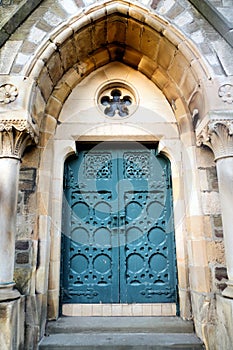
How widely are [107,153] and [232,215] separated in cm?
143

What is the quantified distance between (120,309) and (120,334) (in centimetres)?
29

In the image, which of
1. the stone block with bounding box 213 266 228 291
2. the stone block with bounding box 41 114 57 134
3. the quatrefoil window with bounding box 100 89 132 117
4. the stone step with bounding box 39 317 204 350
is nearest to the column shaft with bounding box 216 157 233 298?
the stone block with bounding box 213 266 228 291

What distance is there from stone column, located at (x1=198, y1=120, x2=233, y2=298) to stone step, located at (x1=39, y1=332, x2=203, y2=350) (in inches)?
26.4

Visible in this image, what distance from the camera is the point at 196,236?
2.60 meters

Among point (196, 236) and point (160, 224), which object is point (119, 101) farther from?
point (196, 236)

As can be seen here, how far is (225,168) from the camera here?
2.34m

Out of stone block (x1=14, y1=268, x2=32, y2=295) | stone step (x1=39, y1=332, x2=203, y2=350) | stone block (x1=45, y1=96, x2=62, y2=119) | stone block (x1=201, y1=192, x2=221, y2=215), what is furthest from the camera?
stone block (x1=45, y1=96, x2=62, y2=119)

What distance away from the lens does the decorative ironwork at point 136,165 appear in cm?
309

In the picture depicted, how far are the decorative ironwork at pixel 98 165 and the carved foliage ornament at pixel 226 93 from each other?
126cm

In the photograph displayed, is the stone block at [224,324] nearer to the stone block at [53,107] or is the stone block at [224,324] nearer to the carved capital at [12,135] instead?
the carved capital at [12,135]

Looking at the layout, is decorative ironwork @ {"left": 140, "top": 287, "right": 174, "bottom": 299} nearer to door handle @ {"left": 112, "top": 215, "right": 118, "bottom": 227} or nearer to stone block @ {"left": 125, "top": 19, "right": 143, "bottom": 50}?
door handle @ {"left": 112, "top": 215, "right": 118, "bottom": 227}

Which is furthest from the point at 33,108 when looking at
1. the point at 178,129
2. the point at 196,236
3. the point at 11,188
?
the point at 196,236

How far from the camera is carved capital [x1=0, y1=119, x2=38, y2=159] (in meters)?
2.34

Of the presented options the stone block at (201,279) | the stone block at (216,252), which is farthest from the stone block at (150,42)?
the stone block at (201,279)
